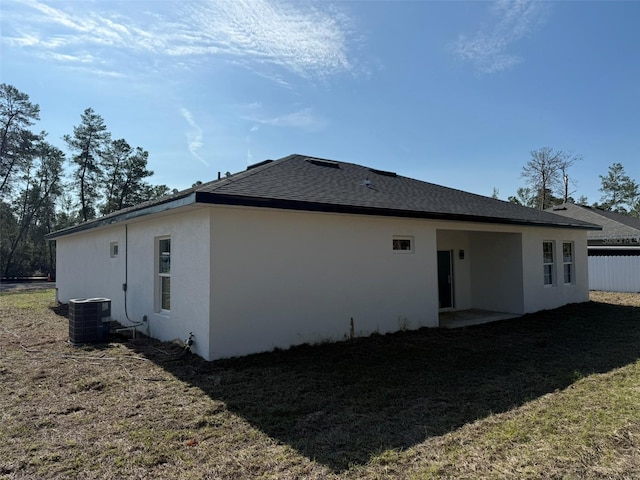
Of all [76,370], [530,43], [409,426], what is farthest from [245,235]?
[530,43]

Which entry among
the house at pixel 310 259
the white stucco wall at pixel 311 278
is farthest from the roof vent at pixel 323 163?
the white stucco wall at pixel 311 278

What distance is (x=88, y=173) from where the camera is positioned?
132 feet

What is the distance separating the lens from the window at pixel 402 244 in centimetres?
878

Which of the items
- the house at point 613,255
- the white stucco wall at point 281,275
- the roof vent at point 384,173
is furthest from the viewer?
the house at point 613,255

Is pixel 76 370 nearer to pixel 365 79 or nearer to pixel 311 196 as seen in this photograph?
pixel 311 196

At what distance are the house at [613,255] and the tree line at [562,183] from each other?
15464mm

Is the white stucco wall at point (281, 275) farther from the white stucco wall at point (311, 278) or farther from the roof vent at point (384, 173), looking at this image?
the roof vent at point (384, 173)

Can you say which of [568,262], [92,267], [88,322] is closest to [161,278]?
[88,322]

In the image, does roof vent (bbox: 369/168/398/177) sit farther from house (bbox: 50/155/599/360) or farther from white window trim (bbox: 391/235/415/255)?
white window trim (bbox: 391/235/415/255)

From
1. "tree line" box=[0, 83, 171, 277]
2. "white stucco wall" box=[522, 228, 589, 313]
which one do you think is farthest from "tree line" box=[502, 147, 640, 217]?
"tree line" box=[0, 83, 171, 277]

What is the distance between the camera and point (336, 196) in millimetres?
7867

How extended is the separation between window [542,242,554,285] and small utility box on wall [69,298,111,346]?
41.2 ft

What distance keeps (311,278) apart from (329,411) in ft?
10.5

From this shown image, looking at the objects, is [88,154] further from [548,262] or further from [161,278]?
[548,262]
